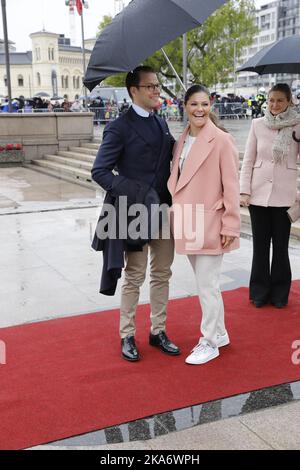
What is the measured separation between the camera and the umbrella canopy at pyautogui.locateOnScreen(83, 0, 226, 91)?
3.24 m

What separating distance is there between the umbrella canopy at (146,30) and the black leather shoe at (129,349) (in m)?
1.77

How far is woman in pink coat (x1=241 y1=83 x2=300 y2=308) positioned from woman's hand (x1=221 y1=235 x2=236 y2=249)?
1139 millimetres

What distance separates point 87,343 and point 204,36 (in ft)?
127

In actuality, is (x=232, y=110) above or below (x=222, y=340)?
above

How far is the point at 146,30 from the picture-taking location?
3289 mm

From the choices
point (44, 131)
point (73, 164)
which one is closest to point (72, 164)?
point (73, 164)

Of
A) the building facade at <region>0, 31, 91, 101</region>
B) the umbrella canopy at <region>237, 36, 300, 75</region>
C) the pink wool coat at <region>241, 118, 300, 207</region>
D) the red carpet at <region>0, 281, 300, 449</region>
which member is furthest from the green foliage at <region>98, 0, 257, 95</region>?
the building facade at <region>0, 31, 91, 101</region>

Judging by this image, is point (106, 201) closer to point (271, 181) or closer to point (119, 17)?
point (119, 17)

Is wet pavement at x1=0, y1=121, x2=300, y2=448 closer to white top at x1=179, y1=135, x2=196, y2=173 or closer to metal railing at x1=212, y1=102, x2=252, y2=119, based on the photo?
white top at x1=179, y1=135, x2=196, y2=173

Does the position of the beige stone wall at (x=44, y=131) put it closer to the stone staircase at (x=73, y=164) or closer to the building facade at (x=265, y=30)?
the stone staircase at (x=73, y=164)

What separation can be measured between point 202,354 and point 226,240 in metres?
0.82

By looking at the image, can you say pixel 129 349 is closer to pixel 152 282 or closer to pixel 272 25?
pixel 152 282

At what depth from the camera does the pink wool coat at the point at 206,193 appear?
355 centimetres
